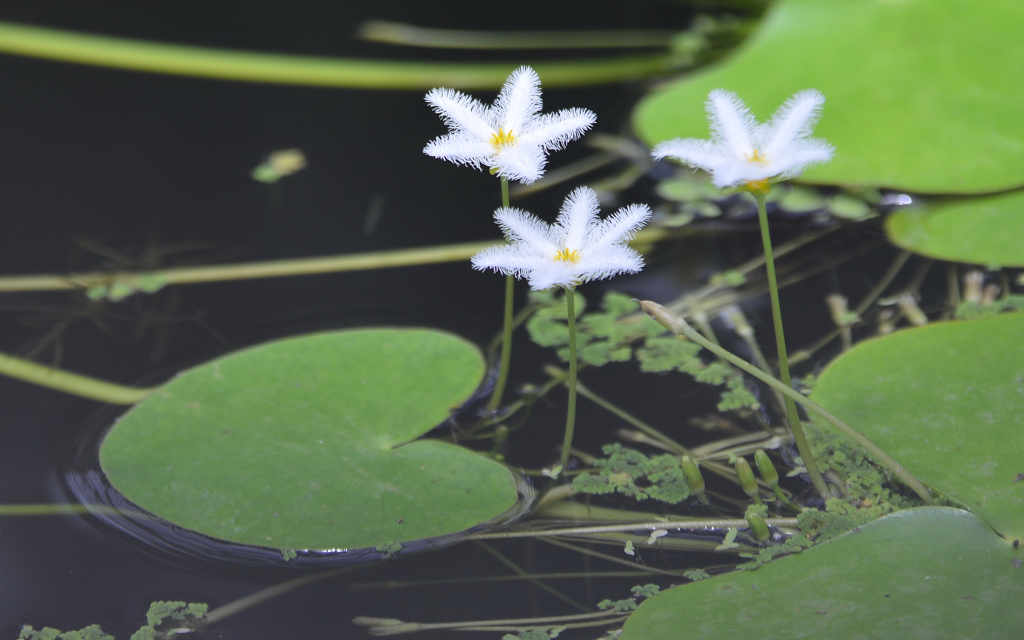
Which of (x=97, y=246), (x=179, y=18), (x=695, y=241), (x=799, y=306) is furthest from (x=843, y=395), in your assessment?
(x=179, y=18)

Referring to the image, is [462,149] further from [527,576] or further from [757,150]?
[527,576]

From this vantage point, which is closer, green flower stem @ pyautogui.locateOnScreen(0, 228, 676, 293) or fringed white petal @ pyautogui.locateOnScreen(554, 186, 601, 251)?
fringed white petal @ pyautogui.locateOnScreen(554, 186, 601, 251)

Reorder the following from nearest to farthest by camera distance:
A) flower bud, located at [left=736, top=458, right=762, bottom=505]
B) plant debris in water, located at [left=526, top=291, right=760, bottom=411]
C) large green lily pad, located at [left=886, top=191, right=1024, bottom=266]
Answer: flower bud, located at [left=736, top=458, right=762, bottom=505] < plant debris in water, located at [left=526, top=291, right=760, bottom=411] < large green lily pad, located at [left=886, top=191, right=1024, bottom=266]

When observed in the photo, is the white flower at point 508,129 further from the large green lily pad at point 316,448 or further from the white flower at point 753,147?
the large green lily pad at point 316,448

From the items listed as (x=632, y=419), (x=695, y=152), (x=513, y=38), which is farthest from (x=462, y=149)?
(x=513, y=38)

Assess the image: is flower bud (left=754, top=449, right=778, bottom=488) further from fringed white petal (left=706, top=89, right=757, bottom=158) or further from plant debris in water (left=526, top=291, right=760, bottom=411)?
fringed white petal (left=706, top=89, right=757, bottom=158)

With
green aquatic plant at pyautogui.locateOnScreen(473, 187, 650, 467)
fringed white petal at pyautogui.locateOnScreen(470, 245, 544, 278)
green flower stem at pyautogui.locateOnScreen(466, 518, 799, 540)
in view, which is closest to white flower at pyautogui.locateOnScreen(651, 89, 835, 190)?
green aquatic plant at pyautogui.locateOnScreen(473, 187, 650, 467)

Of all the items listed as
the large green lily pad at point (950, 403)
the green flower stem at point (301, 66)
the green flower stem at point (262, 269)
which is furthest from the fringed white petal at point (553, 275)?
the green flower stem at point (301, 66)
